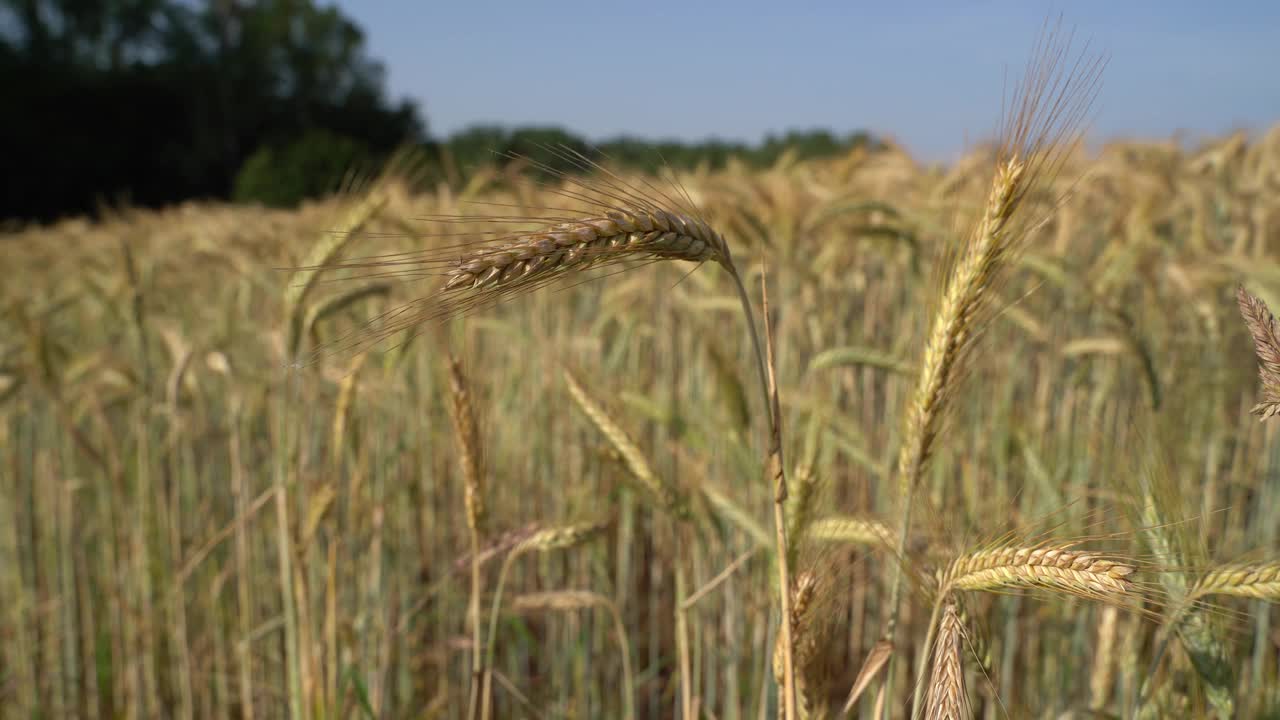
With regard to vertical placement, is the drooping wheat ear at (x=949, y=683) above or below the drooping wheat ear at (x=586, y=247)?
below

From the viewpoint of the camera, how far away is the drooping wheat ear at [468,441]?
3.79ft

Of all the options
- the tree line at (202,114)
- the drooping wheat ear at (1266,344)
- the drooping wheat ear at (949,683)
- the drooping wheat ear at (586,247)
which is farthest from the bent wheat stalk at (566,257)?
the tree line at (202,114)

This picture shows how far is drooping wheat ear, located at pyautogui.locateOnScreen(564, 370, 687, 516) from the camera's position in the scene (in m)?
1.25

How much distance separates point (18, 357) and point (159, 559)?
989mm

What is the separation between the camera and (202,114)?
76.1 ft

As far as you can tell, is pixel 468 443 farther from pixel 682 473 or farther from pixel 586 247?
pixel 682 473

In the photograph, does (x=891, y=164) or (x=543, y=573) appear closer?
(x=543, y=573)

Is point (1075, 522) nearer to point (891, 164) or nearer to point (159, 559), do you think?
point (159, 559)

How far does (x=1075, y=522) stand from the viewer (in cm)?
186

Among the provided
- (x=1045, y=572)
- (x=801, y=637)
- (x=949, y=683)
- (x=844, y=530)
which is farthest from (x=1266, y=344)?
(x=844, y=530)

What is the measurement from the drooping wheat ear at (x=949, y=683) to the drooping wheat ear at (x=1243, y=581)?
12.2 inches

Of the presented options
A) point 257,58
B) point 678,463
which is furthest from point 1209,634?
point 257,58

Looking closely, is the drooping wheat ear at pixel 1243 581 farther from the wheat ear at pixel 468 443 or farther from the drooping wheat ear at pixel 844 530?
the wheat ear at pixel 468 443

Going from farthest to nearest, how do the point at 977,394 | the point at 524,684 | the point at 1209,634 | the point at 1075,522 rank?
1. the point at 977,394
2. the point at 524,684
3. the point at 1075,522
4. the point at 1209,634
